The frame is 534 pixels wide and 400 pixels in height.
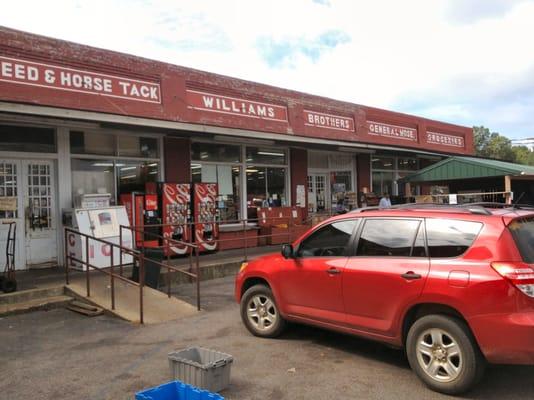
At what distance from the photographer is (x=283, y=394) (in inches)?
179

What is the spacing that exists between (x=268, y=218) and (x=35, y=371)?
9.52 meters

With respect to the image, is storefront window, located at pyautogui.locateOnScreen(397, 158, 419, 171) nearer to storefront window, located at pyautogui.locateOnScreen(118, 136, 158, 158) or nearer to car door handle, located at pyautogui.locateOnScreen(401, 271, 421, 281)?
storefront window, located at pyautogui.locateOnScreen(118, 136, 158, 158)

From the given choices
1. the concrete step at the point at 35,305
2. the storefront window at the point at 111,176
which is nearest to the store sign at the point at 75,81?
the storefront window at the point at 111,176

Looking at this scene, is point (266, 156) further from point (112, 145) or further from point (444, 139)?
point (444, 139)

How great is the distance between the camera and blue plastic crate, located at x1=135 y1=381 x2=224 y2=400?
150 inches

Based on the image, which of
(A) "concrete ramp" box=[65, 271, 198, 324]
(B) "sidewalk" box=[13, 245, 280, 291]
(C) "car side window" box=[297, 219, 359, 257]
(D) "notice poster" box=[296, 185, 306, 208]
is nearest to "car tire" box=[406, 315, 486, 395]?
(C) "car side window" box=[297, 219, 359, 257]

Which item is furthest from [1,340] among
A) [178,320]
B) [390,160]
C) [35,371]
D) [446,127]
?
[446,127]

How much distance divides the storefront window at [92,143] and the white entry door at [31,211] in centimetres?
69

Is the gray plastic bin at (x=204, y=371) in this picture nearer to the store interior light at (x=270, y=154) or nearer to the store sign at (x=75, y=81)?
the store sign at (x=75, y=81)

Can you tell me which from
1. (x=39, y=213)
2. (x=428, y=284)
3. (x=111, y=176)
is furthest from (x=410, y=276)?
(x=111, y=176)

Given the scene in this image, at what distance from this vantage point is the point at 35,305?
8.03 meters

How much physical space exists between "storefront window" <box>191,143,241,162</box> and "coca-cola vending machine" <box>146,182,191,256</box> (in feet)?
4.57

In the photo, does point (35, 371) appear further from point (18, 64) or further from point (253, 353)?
point (18, 64)

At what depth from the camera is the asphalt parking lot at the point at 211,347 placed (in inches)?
Result: 182
